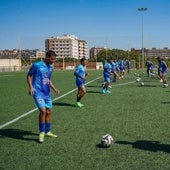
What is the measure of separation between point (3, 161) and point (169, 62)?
7367 centimetres

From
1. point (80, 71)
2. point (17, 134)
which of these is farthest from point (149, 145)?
point (80, 71)

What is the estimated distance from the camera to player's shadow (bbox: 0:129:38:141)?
26.0 feet

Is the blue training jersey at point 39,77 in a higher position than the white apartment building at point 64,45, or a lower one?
lower

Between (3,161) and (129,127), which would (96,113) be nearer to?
(129,127)

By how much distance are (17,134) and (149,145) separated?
3145 mm

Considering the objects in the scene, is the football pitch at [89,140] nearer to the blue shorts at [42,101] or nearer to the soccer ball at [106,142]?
the soccer ball at [106,142]

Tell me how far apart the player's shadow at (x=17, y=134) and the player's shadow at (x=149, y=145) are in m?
2.06

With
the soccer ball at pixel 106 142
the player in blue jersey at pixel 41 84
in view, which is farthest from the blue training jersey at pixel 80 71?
the soccer ball at pixel 106 142

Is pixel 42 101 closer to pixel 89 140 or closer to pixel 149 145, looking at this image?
pixel 89 140

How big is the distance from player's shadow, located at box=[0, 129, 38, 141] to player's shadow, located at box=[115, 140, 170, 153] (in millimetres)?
2055

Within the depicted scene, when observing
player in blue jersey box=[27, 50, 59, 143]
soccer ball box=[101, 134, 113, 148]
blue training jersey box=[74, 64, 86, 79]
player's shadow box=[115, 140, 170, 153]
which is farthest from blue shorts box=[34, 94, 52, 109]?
blue training jersey box=[74, 64, 86, 79]

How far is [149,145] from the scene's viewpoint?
6969 millimetres

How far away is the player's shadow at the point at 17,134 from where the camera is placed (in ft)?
26.0

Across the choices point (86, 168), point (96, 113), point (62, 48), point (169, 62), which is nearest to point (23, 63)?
point (169, 62)
